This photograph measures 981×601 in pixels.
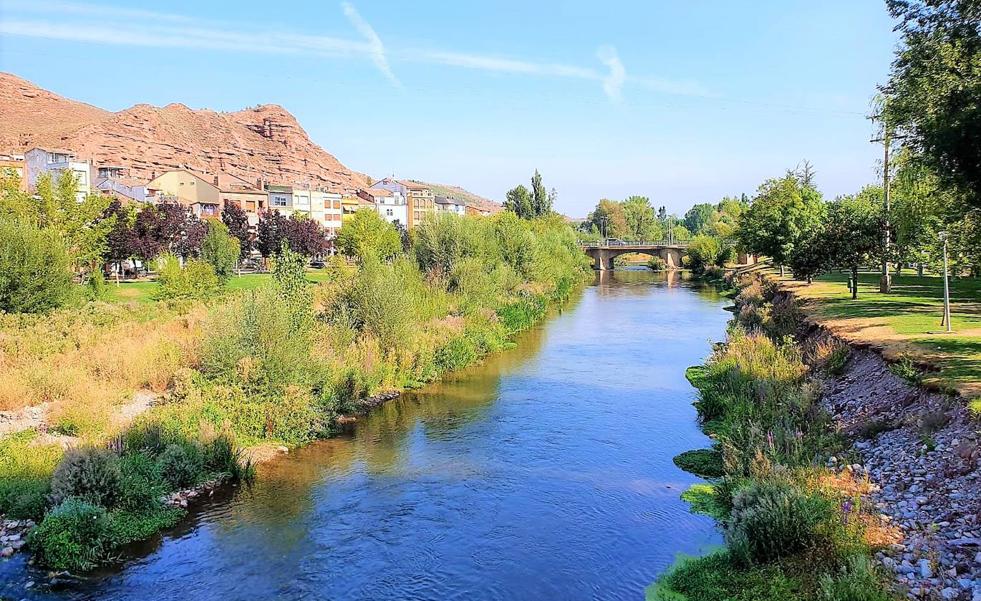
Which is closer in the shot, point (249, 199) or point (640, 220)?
point (249, 199)

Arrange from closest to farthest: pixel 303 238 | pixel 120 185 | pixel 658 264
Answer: pixel 303 238, pixel 120 185, pixel 658 264

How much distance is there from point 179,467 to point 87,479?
8.05 feet

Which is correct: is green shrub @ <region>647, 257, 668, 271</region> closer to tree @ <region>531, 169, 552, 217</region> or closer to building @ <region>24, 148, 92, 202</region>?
tree @ <region>531, 169, 552, 217</region>

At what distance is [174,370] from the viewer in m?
21.6

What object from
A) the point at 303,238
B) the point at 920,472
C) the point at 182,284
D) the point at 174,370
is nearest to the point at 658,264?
the point at 303,238

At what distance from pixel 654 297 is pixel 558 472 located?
4851cm

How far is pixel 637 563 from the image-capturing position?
13164 millimetres

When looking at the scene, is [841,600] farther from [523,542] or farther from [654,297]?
[654,297]

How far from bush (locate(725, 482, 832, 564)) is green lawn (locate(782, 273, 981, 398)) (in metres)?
5.07

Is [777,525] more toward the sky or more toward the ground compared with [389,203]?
more toward the ground

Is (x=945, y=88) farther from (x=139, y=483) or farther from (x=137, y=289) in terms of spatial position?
(x=137, y=289)

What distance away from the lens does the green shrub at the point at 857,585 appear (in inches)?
365

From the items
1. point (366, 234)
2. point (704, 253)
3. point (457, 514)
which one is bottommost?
point (457, 514)

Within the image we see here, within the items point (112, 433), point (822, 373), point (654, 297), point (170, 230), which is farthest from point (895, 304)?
point (170, 230)
